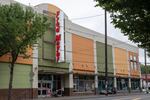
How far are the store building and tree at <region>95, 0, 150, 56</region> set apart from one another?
31865mm

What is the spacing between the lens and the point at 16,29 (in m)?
35.5

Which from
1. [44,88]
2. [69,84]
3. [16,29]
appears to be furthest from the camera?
[69,84]

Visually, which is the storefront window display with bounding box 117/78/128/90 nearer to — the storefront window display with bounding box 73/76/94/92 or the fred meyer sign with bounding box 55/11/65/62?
the storefront window display with bounding box 73/76/94/92

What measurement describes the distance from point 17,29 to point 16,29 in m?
0.12

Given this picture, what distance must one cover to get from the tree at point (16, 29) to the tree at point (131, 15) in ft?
85.7

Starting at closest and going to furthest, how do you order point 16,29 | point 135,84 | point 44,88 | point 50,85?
point 16,29 → point 44,88 → point 50,85 → point 135,84

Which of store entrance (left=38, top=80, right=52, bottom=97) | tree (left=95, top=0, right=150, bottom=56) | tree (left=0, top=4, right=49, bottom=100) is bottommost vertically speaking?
store entrance (left=38, top=80, right=52, bottom=97)

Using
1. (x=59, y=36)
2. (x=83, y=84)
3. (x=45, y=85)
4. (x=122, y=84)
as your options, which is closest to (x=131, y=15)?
(x=59, y=36)

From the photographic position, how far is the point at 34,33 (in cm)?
3700

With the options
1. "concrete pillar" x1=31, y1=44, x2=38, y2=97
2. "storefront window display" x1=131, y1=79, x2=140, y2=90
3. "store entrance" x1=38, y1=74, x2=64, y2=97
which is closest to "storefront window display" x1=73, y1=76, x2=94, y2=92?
"store entrance" x1=38, y1=74, x2=64, y2=97

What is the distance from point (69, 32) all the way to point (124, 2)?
4775 cm

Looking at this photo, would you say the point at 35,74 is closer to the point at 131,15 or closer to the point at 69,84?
the point at 69,84

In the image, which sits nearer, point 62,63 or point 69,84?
point 62,63

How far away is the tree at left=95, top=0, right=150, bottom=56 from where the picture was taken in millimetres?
8625
